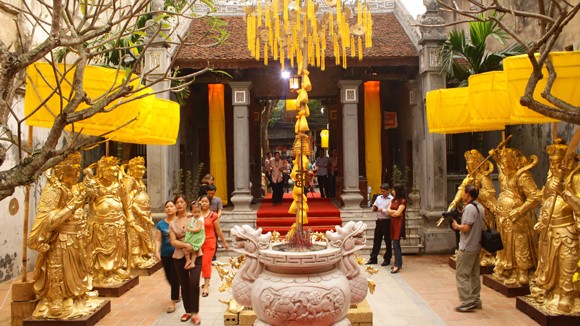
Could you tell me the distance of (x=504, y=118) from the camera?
6516 millimetres

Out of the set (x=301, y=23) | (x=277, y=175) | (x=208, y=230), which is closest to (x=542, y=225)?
(x=301, y=23)

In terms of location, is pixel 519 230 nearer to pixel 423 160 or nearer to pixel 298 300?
pixel 423 160

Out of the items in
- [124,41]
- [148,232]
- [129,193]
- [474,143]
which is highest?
[124,41]

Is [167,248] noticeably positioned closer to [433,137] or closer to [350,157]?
[350,157]

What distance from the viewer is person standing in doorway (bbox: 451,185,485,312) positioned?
5898mm

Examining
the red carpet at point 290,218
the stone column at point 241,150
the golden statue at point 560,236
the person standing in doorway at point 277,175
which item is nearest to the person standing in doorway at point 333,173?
the person standing in doorway at point 277,175

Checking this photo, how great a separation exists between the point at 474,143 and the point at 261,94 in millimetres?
6658

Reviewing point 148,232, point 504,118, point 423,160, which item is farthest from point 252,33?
point 423,160

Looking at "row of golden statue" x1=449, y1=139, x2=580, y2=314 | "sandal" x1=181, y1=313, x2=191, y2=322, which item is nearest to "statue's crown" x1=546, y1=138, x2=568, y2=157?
"row of golden statue" x1=449, y1=139, x2=580, y2=314

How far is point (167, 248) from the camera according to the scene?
238 inches

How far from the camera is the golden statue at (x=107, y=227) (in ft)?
24.1

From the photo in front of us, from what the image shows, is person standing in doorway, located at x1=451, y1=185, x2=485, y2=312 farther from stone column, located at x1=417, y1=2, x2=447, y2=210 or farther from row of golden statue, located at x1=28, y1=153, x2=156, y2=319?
row of golden statue, located at x1=28, y1=153, x2=156, y2=319

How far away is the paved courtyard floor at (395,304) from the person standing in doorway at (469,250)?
0.20m

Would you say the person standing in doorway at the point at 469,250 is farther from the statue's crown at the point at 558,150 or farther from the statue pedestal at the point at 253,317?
the statue pedestal at the point at 253,317
